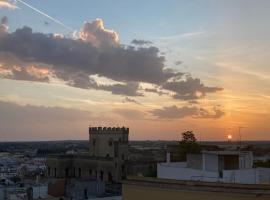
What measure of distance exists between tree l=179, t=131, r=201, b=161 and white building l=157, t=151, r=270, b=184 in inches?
396

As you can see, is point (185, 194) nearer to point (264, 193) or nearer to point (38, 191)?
point (264, 193)

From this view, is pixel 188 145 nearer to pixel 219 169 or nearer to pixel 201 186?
pixel 219 169

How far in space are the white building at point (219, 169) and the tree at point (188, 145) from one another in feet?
33.0

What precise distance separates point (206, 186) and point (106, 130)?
4503cm

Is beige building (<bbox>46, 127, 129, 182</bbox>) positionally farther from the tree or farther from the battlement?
the tree

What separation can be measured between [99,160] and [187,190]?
40064 millimetres

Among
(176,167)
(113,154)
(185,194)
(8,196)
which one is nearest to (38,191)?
(8,196)

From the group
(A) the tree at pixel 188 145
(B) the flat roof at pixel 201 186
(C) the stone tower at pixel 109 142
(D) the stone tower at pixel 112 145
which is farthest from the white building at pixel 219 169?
(C) the stone tower at pixel 109 142

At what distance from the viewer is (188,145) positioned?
29984 mm

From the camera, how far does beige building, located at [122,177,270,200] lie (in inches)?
440

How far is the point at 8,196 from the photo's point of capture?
28359 millimetres

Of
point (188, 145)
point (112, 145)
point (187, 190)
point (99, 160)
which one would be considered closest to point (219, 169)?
point (187, 190)

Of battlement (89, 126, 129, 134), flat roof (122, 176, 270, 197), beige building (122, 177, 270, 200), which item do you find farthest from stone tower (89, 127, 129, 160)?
flat roof (122, 176, 270, 197)

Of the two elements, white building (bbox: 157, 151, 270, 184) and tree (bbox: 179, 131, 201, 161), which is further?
tree (bbox: 179, 131, 201, 161)
